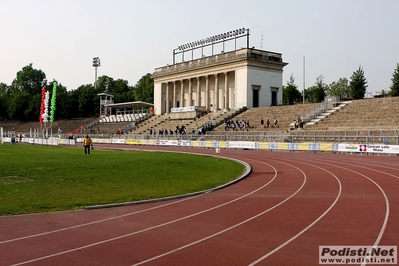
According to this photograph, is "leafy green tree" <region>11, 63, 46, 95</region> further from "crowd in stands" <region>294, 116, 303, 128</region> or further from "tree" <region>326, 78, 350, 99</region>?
"crowd in stands" <region>294, 116, 303, 128</region>

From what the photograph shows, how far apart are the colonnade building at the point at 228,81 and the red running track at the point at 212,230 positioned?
170 ft

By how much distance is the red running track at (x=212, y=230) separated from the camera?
7359 millimetres

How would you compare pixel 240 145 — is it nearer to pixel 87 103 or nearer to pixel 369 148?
pixel 369 148

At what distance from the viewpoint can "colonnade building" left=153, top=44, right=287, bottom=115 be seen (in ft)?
215

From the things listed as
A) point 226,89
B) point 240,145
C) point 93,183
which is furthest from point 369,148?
point 226,89

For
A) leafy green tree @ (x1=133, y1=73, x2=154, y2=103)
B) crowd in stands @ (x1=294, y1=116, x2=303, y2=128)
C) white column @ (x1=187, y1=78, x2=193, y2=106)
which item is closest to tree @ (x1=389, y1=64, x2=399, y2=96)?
crowd in stands @ (x1=294, y1=116, x2=303, y2=128)

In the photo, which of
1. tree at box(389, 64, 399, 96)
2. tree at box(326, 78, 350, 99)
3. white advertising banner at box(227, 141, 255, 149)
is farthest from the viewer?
tree at box(326, 78, 350, 99)

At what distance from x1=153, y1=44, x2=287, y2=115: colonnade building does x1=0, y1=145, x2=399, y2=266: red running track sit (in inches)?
2040

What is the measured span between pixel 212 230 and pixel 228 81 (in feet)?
206

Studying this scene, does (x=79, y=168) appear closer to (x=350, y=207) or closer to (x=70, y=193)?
(x=70, y=193)

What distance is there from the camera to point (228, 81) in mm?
70875

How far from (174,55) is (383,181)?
69.4 m

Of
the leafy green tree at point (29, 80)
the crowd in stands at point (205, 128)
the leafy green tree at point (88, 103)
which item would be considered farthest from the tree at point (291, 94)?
the leafy green tree at point (29, 80)

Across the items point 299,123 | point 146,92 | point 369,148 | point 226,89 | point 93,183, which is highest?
point 146,92
